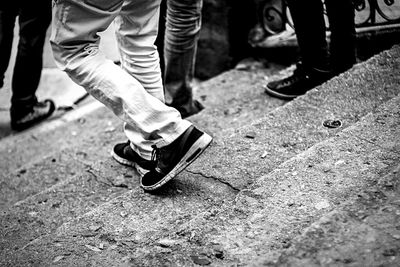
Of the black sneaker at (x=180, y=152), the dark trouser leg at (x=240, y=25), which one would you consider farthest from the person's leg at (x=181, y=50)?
the dark trouser leg at (x=240, y=25)

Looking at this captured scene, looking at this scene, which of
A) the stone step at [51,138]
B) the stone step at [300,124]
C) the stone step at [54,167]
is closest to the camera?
the stone step at [300,124]

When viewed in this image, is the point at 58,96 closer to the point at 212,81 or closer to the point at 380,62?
the point at 212,81

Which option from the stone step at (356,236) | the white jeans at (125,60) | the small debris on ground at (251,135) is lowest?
the small debris on ground at (251,135)

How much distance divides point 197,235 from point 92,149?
184cm

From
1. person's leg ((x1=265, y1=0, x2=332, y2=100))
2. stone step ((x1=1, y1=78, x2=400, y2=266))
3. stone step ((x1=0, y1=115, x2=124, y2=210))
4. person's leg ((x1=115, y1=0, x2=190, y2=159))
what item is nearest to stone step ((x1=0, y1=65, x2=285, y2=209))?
stone step ((x1=0, y1=115, x2=124, y2=210))

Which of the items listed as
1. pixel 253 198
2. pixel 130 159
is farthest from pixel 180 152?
pixel 130 159

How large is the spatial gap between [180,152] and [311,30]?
119 centimetres

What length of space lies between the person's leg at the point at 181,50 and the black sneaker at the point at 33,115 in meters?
1.47

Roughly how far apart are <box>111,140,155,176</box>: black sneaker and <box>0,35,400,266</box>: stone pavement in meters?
0.05

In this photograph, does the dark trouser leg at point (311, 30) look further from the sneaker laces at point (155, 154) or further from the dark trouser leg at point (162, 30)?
the sneaker laces at point (155, 154)

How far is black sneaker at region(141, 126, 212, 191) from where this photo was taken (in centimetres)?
209

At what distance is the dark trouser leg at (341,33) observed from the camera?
9.11 ft

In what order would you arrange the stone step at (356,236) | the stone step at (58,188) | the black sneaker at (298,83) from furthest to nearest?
the black sneaker at (298,83) < the stone step at (58,188) < the stone step at (356,236)

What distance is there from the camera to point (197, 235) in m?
1.72
